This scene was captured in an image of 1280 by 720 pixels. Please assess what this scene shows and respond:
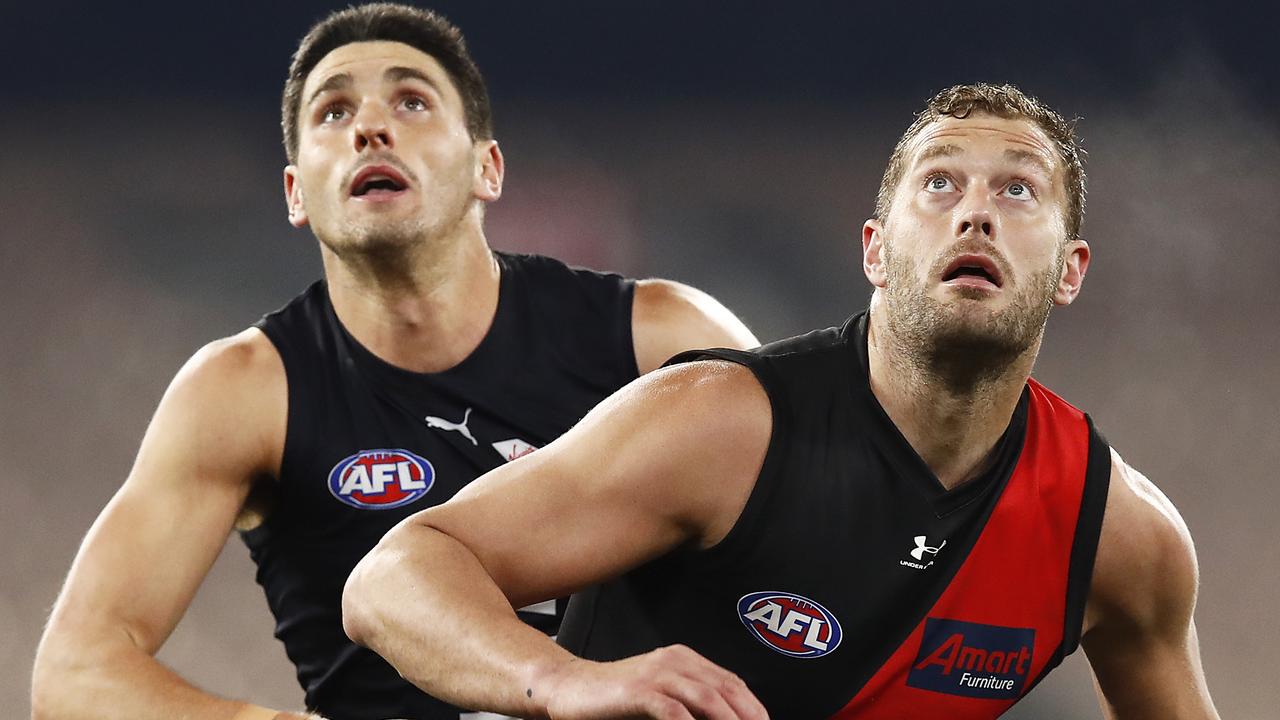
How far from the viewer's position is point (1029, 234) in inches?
96.3

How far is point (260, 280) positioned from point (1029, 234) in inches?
168

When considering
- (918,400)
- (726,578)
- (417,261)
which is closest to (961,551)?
(918,400)

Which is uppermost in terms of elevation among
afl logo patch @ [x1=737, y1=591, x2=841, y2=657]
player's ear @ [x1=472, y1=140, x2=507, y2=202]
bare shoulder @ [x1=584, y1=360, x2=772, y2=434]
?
player's ear @ [x1=472, y1=140, x2=507, y2=202]

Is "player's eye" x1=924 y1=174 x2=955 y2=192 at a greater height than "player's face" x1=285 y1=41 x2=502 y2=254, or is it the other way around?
"player's face" x1=285 y1=41 x2=502 y2=254

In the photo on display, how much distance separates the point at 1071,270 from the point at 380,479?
4.78 feet

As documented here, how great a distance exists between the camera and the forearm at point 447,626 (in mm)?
1855

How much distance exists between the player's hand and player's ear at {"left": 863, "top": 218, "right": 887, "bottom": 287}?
3.21 feet

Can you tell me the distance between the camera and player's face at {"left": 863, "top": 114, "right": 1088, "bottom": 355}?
237 cm

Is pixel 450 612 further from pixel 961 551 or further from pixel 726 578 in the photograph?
pixel 961 551

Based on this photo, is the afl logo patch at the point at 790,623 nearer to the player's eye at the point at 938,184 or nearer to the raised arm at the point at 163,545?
the player's eye at the point at 938,184

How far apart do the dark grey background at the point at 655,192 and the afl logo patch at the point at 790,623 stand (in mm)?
3664

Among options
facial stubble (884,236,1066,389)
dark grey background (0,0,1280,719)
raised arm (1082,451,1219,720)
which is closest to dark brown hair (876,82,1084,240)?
facial stubble (884,236,1066,389)

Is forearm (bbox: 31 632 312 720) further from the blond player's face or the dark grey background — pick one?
the dark grey background

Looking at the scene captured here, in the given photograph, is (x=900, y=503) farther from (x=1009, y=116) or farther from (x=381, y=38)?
(x=381, y=38)
